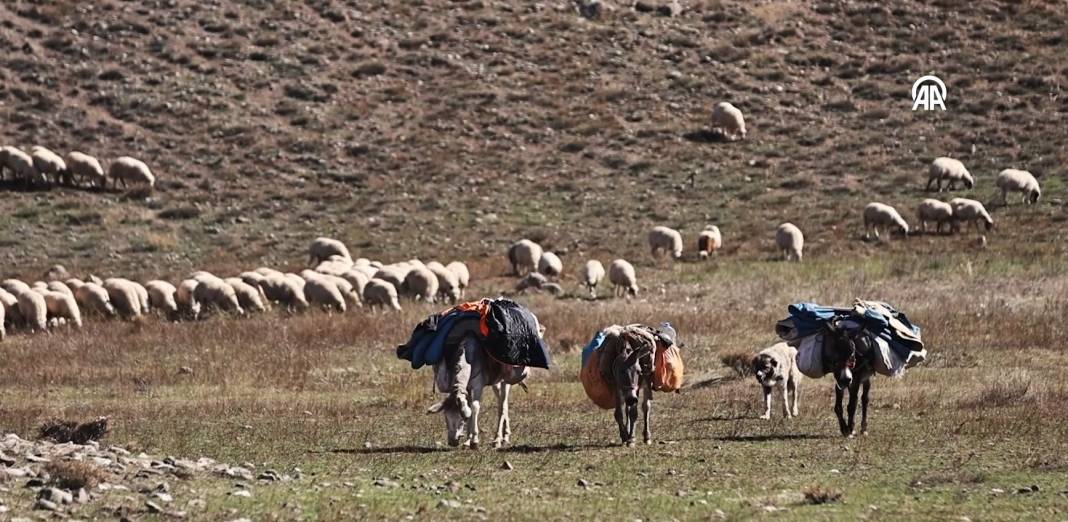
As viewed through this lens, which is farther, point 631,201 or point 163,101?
point 163,101

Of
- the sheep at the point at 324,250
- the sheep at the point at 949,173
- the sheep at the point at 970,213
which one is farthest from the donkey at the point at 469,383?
the sheep at the point at 949,173

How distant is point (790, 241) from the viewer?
4509 centimetres

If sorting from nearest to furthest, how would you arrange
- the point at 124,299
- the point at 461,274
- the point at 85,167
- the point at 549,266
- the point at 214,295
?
the point at 214,295, the point at 124,299, the point at 461,274, the point at 549,266, the point at 85,167

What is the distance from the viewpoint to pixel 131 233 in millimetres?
50594

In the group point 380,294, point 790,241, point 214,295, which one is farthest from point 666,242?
point 214,295

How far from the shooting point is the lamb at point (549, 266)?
42688 mm

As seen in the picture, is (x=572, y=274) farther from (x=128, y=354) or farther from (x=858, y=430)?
(x=858, y=430)

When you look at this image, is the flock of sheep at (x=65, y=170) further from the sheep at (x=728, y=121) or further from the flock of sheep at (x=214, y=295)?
the sheep at (x=728, y=121)

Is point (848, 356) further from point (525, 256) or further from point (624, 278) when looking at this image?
point (525, 256)

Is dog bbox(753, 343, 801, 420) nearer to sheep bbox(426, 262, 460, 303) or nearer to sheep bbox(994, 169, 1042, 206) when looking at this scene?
sheep bbox(426, 262, 460, 303)

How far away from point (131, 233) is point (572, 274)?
593 inches

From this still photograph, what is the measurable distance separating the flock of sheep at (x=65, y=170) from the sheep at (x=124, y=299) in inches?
652

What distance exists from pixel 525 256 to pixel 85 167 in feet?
59.7

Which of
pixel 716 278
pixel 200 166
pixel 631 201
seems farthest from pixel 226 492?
pixel 200 166
